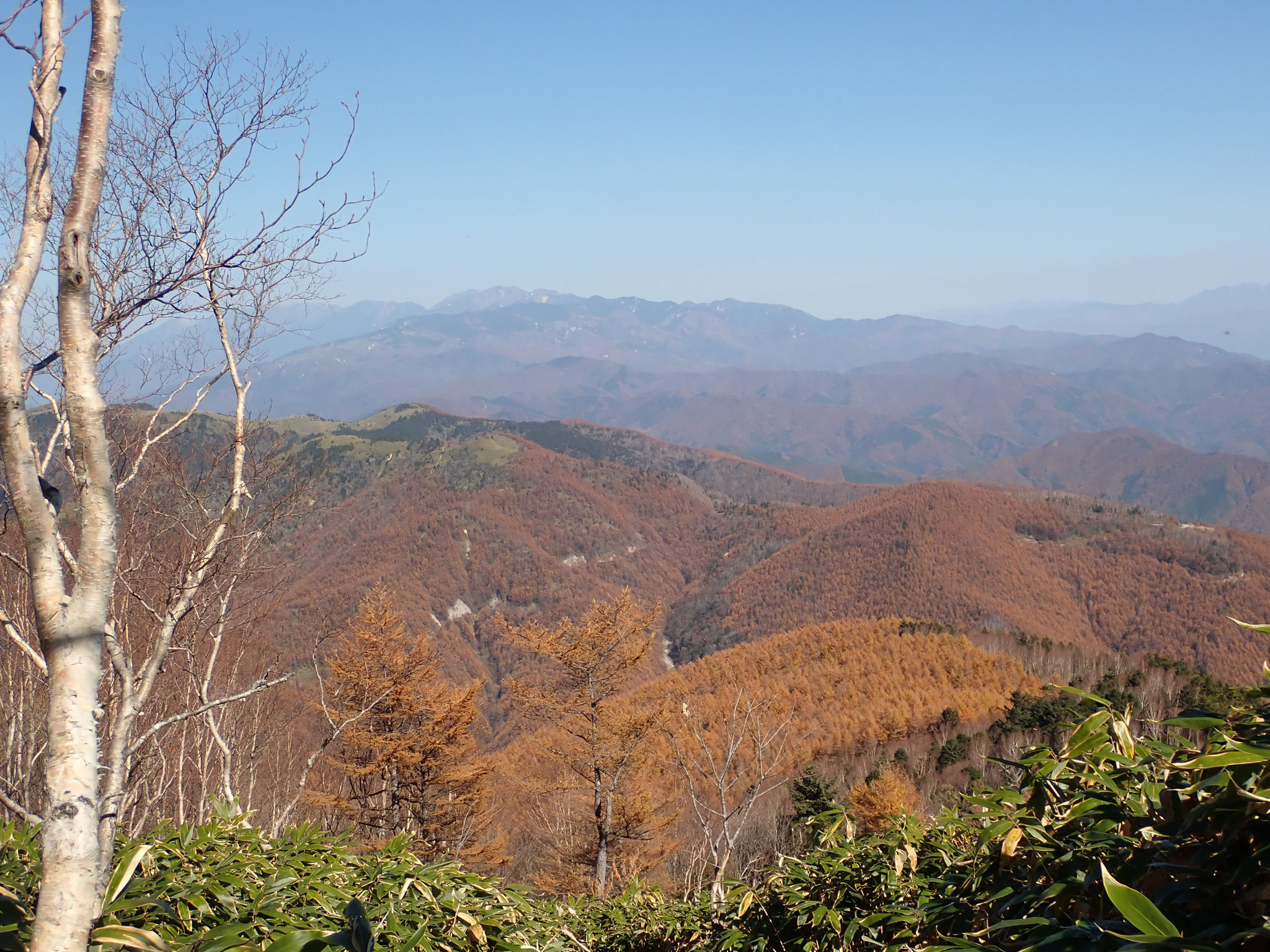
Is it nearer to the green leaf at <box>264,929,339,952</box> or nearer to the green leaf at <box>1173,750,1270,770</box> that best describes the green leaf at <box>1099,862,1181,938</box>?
the green leaf at <box>1173,750,1270,770</box>

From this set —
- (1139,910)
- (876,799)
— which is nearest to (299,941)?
(1139,910)

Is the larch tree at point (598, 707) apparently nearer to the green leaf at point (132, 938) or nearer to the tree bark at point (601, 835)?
the tree bark at point (601, 835)

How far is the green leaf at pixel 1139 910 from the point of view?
0.98 m

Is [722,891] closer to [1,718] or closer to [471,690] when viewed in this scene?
[1,718]

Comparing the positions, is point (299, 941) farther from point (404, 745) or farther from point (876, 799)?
point (876, 799)

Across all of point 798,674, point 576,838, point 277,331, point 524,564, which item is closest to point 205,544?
point 277,331

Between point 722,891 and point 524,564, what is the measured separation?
10295 cm

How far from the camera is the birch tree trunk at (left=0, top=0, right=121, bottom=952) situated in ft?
5.07

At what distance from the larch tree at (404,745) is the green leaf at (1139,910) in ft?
47.7

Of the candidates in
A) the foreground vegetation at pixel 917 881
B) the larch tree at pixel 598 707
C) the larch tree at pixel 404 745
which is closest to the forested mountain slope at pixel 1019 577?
the larch tree at pixel 598 707

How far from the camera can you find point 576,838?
52.7 ft

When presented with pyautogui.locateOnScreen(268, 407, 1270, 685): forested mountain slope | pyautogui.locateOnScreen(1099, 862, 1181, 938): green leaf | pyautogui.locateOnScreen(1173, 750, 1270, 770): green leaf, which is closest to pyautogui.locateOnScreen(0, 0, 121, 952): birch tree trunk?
pyautogui.locateOnScreen(1099, 862, 1181, 938): green leaf

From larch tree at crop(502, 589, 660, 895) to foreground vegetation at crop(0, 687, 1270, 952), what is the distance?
11890 millimetres

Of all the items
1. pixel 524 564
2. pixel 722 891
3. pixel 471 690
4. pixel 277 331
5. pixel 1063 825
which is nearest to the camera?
pixel 1063 825
